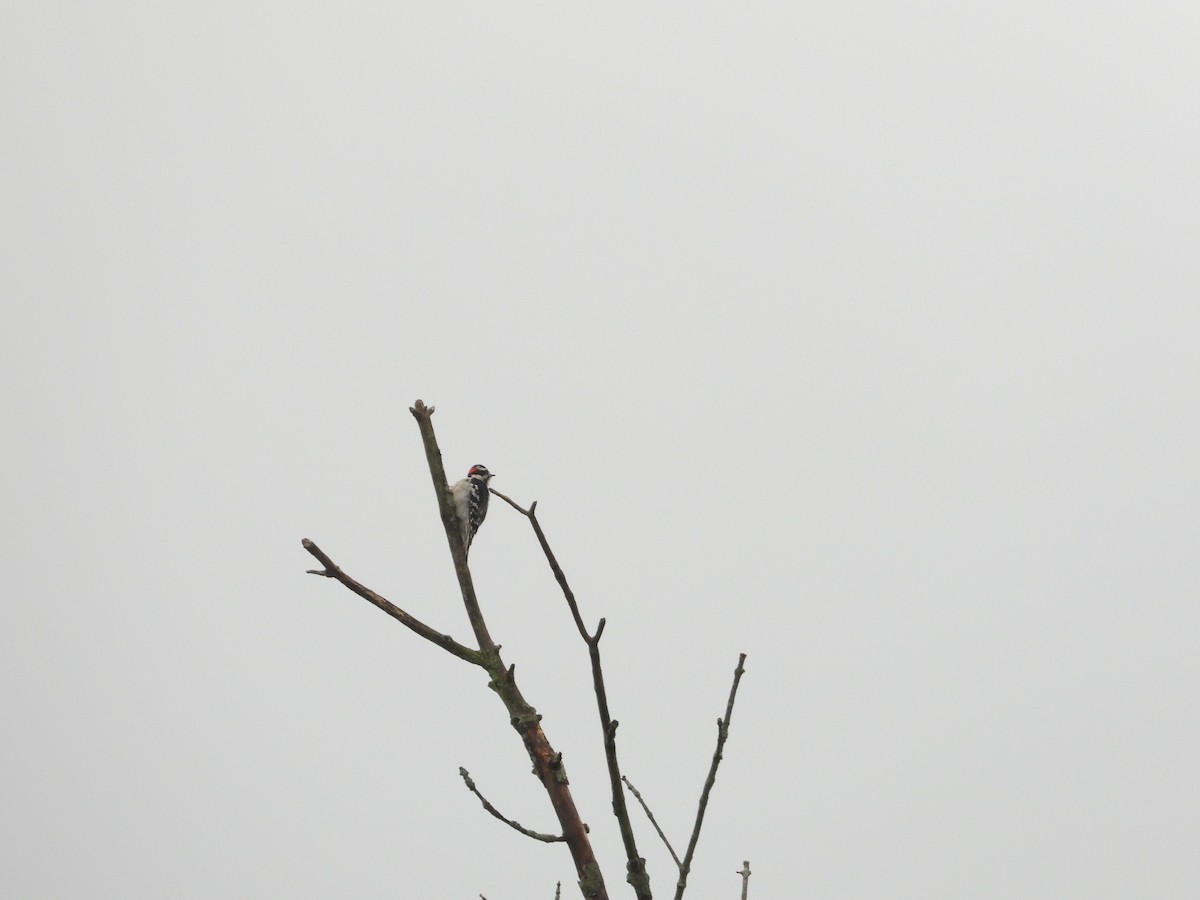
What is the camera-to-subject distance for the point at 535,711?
3.39 meters

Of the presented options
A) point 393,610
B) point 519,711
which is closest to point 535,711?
point 519,711

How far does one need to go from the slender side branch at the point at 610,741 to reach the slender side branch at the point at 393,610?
2.05 ft

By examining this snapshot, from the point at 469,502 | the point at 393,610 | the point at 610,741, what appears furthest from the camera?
the point at 469,502

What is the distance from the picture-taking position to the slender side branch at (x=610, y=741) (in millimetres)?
2631

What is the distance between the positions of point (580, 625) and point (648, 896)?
0.80 metres

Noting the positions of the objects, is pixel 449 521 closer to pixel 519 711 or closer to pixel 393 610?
pixel 393 610

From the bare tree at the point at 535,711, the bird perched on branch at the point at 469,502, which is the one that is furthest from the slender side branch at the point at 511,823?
the bird perched on branch at the point at 469,502

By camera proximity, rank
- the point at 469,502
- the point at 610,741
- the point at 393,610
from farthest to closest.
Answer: the point at 469,502 → the point at 393,610 → the point at 610,741

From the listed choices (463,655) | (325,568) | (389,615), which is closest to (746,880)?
(463,655)

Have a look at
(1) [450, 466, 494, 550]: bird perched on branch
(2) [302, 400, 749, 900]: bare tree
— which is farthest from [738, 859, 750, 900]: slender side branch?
(1) [450, 466, 494, 550]: bird perched on branch

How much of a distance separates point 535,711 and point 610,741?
A: 77 centimetres

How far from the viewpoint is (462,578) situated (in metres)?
3.39

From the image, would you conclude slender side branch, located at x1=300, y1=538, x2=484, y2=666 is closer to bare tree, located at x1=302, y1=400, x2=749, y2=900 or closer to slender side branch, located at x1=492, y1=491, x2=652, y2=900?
bare tree, located at x1=302, y1=400, x2=749, y2=900

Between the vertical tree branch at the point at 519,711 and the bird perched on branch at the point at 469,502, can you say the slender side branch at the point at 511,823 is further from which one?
the bird perched on branch at the point at 469,502
